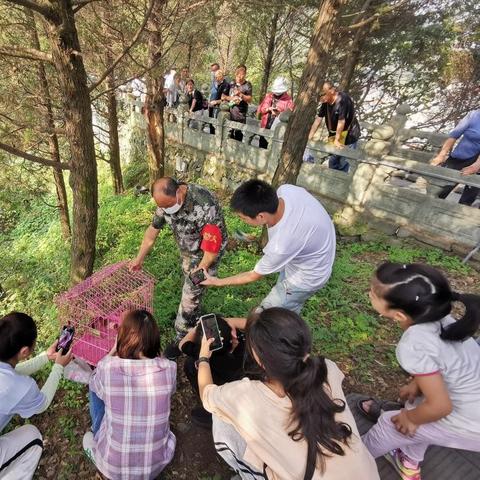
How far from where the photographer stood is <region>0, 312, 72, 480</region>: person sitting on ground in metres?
2.19

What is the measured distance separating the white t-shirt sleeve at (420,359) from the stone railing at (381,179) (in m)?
4.34

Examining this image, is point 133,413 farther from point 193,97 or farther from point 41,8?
point 193,97

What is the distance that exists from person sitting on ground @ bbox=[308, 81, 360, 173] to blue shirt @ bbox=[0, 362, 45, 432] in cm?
593

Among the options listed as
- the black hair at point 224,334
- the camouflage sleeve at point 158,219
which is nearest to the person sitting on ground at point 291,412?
the black hair at point 224,334

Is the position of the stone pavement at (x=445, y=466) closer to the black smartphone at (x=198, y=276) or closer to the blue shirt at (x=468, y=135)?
the black smartphone at (x=198, y=276)

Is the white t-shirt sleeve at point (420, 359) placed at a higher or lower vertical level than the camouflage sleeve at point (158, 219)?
higher

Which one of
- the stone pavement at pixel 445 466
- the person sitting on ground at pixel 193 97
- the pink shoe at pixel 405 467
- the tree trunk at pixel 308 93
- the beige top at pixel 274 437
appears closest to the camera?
the beige top at pixel 274 437

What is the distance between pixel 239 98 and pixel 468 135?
5.43m

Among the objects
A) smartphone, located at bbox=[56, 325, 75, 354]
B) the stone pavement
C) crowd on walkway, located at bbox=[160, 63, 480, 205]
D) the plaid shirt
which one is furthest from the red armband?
crowd on walkway, located at bbox=[160, 63, 480, 205]

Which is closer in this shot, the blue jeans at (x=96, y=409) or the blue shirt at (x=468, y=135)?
the blue jeans at (x=96, y=409)

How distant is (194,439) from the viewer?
9.52 ft

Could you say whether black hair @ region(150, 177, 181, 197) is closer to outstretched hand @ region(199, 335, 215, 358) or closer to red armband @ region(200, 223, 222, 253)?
red armband @ region(200, 223, 222, 253)

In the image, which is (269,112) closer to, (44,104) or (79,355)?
(44,104)

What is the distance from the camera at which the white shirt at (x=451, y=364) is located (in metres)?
1.75
